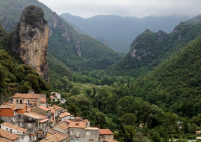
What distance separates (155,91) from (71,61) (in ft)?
365

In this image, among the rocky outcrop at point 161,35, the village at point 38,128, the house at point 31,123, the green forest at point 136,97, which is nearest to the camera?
the village at point 38,128

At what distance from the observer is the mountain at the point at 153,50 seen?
14588 centimetres

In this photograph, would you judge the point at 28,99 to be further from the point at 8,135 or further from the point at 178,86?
the point at 178,86

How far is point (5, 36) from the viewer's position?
7538 cm

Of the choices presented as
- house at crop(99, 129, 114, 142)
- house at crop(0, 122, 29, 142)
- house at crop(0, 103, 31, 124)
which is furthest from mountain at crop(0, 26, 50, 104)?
house at crop(99, 129, 114, 142)

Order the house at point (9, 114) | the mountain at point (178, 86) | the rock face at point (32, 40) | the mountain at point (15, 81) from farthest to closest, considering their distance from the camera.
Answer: the rock face at point (32, 40) < the mountain at point (178, 86) < the mountain at point (15, 81) < the house at point (9, 114)

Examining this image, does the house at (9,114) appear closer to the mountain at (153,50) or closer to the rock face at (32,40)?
the rock face at (32,40)

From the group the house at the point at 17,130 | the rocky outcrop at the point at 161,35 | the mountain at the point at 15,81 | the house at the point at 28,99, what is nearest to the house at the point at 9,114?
the house at the point at 17,130

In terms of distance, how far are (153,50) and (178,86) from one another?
85.1 meters

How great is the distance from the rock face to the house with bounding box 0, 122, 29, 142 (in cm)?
4532

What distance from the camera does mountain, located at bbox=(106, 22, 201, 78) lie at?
479 feet

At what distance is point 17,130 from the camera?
85.7ft

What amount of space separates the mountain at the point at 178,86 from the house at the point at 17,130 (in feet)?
157

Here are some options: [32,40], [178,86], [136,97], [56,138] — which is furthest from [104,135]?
[178,86]
